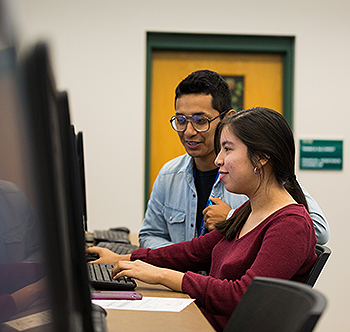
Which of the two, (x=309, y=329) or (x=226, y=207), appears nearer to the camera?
(x=309, y=329)

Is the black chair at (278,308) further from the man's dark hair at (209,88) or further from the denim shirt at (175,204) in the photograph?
the man's dark hair at (209,88)

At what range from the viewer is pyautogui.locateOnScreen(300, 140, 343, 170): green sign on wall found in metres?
3.03

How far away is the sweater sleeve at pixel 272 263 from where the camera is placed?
3.22 feet

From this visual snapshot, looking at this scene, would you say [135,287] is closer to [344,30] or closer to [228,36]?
[228,36]

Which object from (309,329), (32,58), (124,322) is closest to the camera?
(32,58)

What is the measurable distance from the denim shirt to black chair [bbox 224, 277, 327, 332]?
0.92 metres

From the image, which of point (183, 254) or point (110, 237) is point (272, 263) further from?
point (110, 237)

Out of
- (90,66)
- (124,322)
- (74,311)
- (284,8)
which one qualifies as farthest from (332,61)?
(74,311)

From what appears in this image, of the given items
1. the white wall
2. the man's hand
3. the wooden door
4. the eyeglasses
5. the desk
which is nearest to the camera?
the desk

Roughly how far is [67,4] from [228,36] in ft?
3.80

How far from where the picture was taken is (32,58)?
195 mm

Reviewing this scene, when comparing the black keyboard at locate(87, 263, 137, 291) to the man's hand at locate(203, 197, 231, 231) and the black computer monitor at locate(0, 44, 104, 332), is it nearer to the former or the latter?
the man's hand at locate(203, 197, 231, 231)

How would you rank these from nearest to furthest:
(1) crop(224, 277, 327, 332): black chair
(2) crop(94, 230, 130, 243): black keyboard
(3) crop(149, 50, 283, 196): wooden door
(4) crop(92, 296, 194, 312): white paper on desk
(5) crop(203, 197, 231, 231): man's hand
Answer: (1) crop(224, 277, 327, 332): black chair, (4) crop(92, 296, 194, 312): white paper on desk, (5) crop(203, 197, 231, 231): man's hand, (2) crop(94, 230, 130, 243): black keyboard, (3) crop(149, 50, 283, 196): wooden door

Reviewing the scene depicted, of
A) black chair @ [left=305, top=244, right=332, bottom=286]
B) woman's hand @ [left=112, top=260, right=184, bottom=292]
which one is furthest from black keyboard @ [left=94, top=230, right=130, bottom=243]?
black chair @ [left=305, top=244, right=332, bottom=286]
